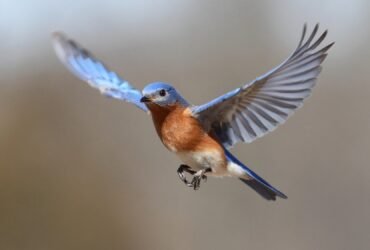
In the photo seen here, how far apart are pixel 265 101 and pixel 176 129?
1.22 feet

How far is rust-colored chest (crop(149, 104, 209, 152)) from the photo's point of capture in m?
3.20

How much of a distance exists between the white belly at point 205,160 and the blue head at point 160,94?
0.71 ft

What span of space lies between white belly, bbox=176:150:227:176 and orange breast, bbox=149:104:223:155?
0.07 ft

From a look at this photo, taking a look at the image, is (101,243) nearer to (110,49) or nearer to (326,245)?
(326,245)

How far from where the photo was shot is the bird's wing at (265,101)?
294 centimetres

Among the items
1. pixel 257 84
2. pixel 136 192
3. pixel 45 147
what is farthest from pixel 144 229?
pixel 257 84

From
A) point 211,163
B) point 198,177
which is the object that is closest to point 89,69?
point 211,163

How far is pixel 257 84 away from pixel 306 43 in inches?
11.8

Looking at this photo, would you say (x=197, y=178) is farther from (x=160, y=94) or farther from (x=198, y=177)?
(x=160, y=94)

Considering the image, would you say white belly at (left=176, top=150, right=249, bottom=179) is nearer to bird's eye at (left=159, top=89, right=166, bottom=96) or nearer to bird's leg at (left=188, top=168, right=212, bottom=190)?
bird's leg at (left=188, top=168, right=212, bottom=190)

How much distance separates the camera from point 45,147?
8719mm

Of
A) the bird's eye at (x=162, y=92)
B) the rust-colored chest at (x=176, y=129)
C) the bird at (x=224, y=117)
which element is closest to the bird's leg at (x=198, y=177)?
the bird at (x=224, y=117)

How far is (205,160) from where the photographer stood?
10.6 feet

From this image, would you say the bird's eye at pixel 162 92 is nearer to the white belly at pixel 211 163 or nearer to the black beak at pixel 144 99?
the black beak at pixel 144 99
